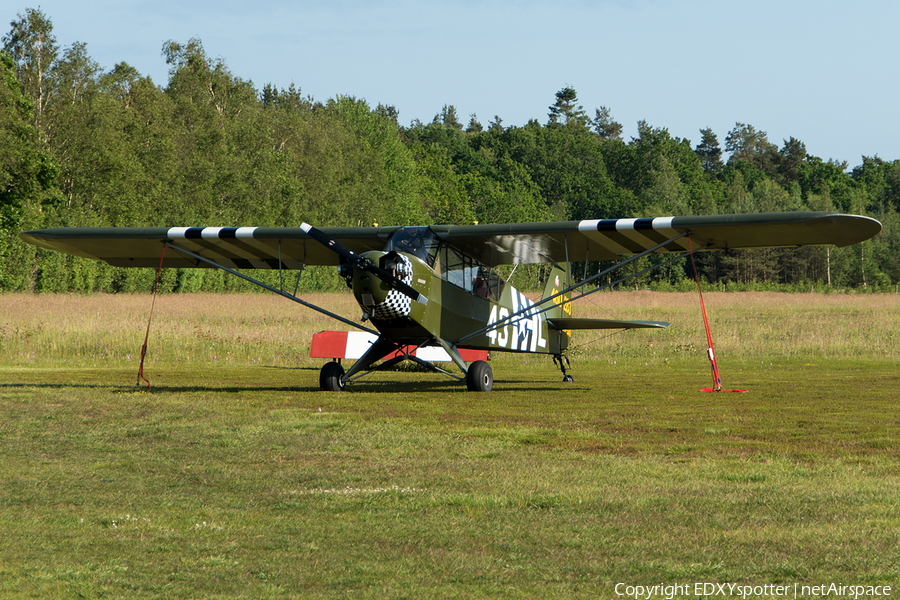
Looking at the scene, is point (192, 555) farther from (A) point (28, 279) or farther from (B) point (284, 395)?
(A) point (28, 279)

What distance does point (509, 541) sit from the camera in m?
4.77

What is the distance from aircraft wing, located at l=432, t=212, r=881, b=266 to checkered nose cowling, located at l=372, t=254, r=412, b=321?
1440 millimetres

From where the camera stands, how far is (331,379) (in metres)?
14.7

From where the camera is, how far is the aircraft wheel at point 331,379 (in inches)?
577

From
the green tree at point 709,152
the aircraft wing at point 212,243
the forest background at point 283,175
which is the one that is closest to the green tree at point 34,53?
the forest background at point 283,175

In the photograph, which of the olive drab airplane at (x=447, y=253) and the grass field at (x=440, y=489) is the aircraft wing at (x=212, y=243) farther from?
the grass field at (x=440, y=489)

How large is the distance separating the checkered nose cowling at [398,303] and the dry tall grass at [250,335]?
29.9 ft

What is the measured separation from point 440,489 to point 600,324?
477 inches

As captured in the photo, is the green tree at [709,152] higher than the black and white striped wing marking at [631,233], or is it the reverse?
the green tree at [709,152]

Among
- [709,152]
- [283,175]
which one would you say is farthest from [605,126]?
[283,175]

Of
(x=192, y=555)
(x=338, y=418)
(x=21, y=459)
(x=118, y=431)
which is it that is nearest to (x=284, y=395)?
(x=338, y=418)

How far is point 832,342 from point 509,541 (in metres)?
22.6

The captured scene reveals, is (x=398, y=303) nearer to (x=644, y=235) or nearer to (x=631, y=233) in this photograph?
(x=631, y=233)

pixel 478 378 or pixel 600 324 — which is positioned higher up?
pixel 600 324
